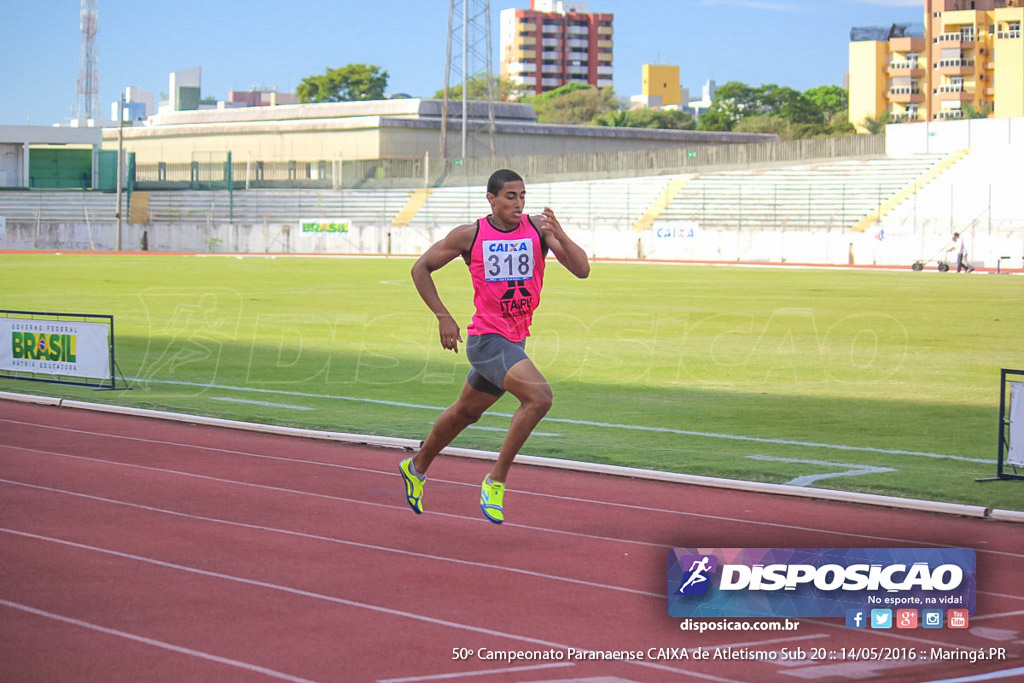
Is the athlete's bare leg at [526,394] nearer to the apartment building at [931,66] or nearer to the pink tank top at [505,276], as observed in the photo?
the pink tank top at [505,276]

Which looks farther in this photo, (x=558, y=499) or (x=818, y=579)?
(x=558, y=499)

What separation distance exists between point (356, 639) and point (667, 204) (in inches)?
2477

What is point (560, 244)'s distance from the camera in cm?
750

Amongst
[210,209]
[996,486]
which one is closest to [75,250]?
[210,209]

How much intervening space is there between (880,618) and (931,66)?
133m

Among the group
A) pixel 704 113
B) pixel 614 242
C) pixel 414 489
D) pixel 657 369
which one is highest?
pixel 704 113

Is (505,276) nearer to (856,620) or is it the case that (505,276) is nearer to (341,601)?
(341,601)

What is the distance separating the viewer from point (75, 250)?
71.9 meters

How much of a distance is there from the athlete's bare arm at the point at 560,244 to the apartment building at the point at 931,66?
11440cm

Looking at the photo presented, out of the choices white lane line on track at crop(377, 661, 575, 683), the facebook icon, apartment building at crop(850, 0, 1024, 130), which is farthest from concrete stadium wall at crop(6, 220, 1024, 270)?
apartment building at crop(850, 0, 1024, 130)

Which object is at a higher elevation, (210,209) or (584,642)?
(210,209)

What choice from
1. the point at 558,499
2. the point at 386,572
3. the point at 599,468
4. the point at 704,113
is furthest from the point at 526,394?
the point at 704,113

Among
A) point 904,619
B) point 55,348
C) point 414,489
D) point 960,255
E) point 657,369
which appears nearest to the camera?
point 904,619

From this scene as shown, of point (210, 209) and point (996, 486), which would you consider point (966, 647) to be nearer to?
point (996, 486)
